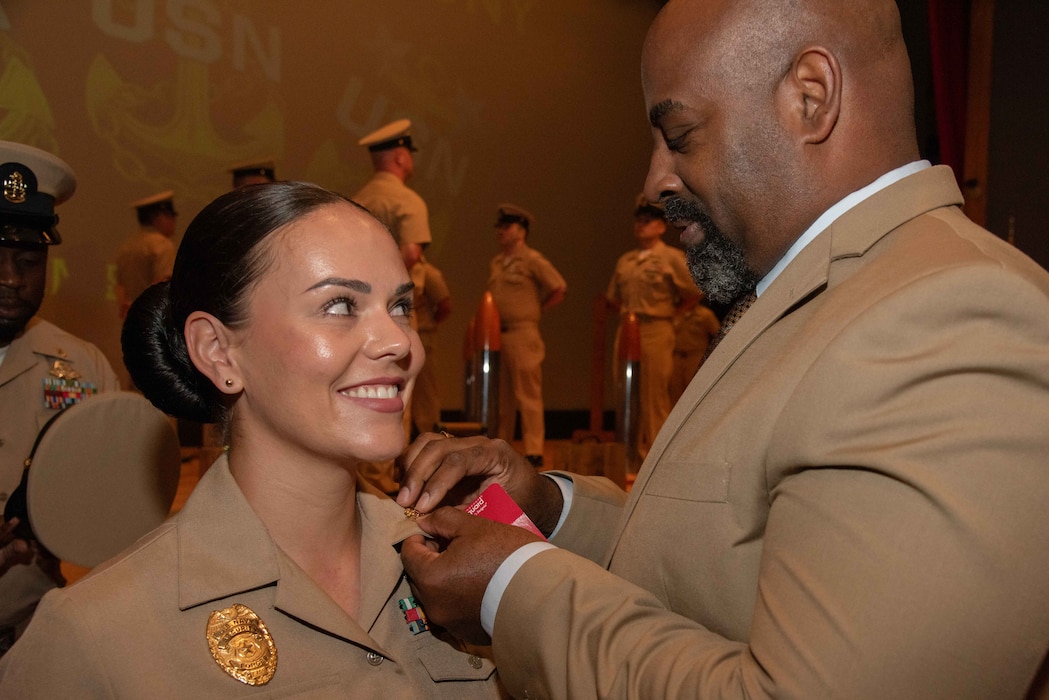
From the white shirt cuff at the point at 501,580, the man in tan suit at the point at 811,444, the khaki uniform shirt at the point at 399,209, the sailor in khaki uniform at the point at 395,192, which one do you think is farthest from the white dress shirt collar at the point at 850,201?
the khaki uniform shirt at the point at 399,209

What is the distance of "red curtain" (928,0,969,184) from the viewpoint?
612 centimetres

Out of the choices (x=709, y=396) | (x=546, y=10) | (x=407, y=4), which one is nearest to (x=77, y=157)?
(x=407, y=4)

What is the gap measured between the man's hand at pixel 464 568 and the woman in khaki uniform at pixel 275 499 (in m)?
0.14

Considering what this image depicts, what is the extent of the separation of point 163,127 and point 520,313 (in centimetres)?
334

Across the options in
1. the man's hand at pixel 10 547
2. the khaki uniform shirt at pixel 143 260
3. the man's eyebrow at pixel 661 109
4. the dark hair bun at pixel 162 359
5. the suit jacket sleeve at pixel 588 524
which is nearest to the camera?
the man's eyebrow at pixel 661 109

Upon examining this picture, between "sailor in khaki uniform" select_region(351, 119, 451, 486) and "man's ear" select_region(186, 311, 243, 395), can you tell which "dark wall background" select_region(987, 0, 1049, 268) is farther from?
"man's ear" select_region(186, 311, 243, 395)

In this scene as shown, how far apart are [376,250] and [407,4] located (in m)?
7.92

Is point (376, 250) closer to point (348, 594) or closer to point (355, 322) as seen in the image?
point (355, 322)

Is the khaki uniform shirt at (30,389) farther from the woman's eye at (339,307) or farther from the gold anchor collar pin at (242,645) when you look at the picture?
the woman's eye at (339,307)

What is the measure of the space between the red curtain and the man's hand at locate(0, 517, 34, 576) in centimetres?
601

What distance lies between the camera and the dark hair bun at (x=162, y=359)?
158cm

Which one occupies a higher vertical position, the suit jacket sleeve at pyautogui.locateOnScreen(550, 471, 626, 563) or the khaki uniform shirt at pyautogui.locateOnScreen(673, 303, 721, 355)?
the suit jacket sleeve at pyautogui.locateOnScreen(550, 471, 626, 563)

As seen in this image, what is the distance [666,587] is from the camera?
121 centimetres

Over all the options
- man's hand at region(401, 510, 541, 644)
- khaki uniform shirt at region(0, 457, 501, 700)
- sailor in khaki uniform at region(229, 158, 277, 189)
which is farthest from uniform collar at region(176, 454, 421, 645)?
sailor in khaki uniform at region(229, 158, 277, 189)
